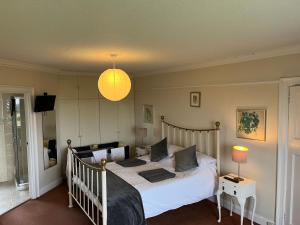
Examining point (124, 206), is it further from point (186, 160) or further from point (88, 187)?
point (186, 160)

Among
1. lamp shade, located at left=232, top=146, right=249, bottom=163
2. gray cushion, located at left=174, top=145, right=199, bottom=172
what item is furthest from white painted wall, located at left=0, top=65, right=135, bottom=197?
lamp shade, located at left=232, top=146, right=249, bottom=163

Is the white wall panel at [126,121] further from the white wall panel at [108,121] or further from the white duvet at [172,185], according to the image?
the white duvet at [172,185]

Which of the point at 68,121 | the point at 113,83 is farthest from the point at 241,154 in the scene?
the point at 68,121

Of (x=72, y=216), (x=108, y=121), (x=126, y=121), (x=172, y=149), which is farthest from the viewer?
(x=126, y=121)

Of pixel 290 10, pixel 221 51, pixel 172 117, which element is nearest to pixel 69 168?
pixel 172 117

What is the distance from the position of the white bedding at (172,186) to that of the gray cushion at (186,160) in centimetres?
8

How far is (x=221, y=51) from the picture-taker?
118 inches

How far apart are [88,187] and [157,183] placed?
934 mm

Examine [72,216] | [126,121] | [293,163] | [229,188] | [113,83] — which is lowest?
[72,216]

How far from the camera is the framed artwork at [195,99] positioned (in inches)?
164

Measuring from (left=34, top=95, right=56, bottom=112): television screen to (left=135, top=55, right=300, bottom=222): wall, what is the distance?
89.4 inches

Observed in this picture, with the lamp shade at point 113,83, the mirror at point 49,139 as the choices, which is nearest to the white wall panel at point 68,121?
the mirror at point 49,139

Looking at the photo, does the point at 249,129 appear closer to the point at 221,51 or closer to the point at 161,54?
the point at 221,51

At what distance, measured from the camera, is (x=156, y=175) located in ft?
11.1
